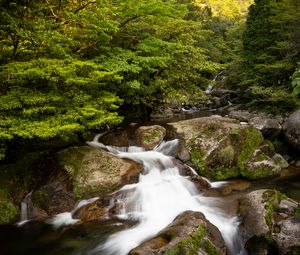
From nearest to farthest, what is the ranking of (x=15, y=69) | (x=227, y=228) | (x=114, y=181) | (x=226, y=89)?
1. (x=227, y=228)
2. (x=15, y=69)
3. (x=114, y=181)
4. (x=226, y=89)

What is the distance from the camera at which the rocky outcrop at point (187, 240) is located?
6.54m

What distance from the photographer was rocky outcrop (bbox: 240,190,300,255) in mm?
6977

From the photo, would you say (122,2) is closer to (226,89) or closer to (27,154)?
(27,154)

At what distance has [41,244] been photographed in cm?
835

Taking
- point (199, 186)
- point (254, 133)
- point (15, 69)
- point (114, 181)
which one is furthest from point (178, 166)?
point (15, 69)

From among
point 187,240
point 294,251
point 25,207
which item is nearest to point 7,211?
point 25,207

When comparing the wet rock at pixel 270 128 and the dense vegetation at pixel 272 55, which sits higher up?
the dense vegetation at pixel 272 55

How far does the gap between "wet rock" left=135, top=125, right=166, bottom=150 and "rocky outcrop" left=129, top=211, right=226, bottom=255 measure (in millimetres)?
5644

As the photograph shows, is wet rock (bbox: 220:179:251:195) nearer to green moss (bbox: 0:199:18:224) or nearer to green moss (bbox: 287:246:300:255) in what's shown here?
green moss (bbox: 287:246:300:255)

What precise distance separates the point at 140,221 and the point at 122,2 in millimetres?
8429

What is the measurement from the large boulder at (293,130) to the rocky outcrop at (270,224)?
235 inches

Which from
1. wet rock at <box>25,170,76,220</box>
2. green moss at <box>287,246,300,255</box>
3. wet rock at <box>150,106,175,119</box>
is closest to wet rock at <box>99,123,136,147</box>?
wet rock at <box>25,170,76,220</box>

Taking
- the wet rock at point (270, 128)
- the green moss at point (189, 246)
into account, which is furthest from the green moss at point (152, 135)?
the green moss at point (189, 246)

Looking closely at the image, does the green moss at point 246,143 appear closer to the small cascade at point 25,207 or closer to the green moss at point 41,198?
the green moss at point 41,198
